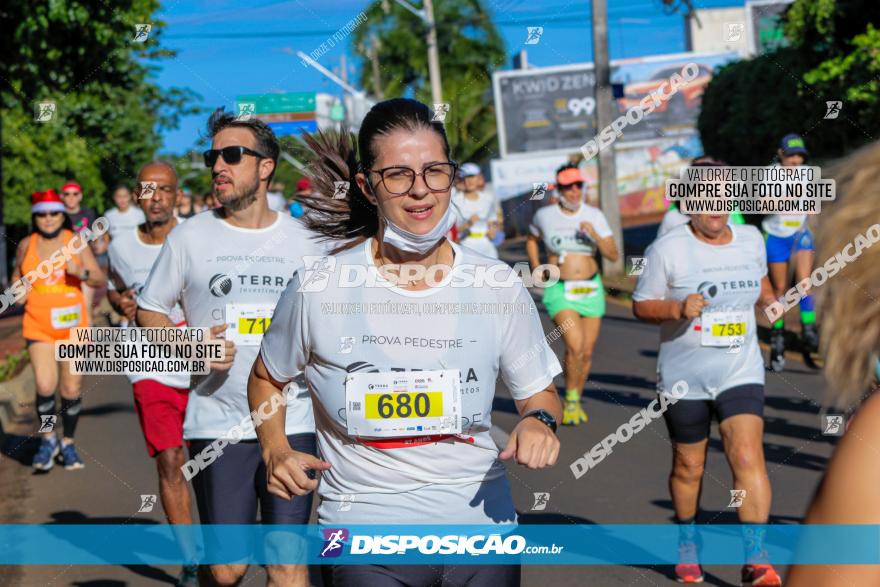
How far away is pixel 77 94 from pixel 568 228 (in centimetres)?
941

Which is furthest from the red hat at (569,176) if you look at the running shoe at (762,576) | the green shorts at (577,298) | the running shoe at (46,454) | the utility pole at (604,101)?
the utility pole at (604,101)

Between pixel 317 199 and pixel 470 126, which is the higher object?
pixel 470 126

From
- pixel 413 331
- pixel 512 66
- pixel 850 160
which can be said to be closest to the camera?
pixel 850 160

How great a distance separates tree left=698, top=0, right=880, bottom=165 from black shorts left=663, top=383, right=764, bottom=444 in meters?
6.03

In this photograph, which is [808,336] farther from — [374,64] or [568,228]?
[374,64]

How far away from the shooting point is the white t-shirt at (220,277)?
524cm

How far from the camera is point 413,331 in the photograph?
11.4 feet

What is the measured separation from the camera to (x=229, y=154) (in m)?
5.34

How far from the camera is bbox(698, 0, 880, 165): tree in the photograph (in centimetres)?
1490

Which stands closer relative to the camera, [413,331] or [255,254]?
[413,331]

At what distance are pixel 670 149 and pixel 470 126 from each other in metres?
9.59

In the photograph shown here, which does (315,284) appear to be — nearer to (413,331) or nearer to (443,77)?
(413,331)

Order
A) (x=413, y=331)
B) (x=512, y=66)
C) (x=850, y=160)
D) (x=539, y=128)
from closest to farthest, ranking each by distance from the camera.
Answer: (x=850, y=160) < (x=413, y=331) < (x=539, y=128) < (x=512, y=66)

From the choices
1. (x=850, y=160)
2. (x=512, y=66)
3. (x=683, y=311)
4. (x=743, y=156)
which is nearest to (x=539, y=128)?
(x=512, y=66)
